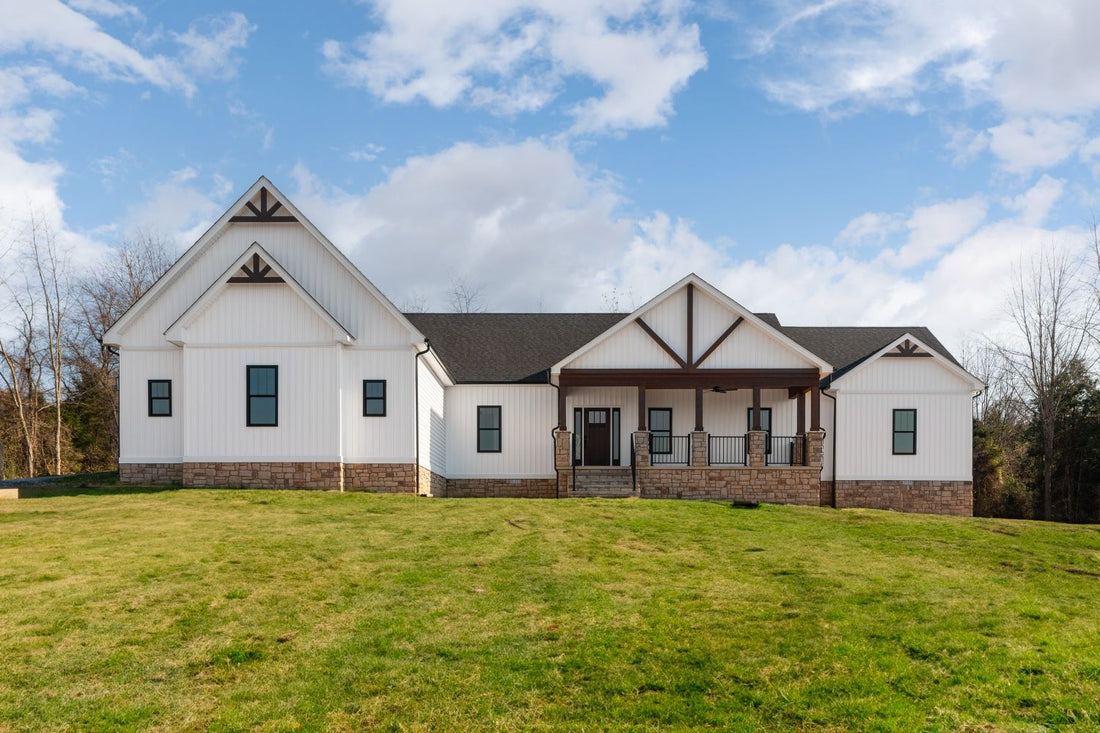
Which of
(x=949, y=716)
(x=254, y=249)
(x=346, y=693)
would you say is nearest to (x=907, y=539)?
(x=949, y=716)

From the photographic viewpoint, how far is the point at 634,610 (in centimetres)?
1029

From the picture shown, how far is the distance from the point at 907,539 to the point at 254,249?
16.0m

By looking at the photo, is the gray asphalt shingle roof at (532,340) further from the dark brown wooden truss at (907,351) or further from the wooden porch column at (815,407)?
the wooden porch column at (815,407)

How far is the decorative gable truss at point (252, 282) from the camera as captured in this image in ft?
68.8

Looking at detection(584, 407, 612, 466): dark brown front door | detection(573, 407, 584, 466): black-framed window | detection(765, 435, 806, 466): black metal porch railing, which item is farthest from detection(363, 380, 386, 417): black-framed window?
detection(765, 435, 806, 466): black metal porch railing

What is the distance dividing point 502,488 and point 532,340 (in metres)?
5.46

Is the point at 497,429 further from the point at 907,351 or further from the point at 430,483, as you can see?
the point at 907,351

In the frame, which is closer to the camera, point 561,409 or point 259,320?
point 259,320

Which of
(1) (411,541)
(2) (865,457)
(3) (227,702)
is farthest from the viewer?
(2) (865,457)

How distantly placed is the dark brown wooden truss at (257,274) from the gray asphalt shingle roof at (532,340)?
6.22 meters

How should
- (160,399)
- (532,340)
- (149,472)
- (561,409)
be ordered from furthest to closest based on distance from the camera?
1. (532,340)
2. (561,409)
3. (160,399)
4. (149,472)

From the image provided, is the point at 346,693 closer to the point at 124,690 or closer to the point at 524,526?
the point at 124,690

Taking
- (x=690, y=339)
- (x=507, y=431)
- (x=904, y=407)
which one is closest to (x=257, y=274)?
(x=507, y=431)

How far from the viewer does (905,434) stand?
83.9ft
